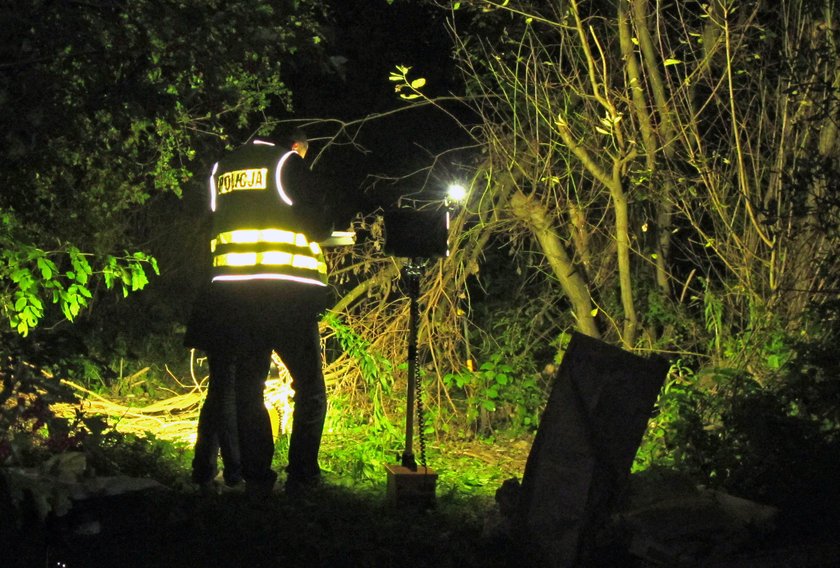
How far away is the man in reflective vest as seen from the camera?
6020mm

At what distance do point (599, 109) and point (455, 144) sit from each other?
7264 mm

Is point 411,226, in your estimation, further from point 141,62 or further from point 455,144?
point 455,144

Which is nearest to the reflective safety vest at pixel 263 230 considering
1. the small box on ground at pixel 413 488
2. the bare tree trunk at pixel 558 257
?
the small box on ground at pixel 413 488

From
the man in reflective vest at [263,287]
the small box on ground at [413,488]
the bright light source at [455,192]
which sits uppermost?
the bright light source at [455,192]

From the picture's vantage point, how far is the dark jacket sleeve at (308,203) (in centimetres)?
602

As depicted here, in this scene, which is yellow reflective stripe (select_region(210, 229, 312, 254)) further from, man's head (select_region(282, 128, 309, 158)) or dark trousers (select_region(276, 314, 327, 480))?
man's head (select_region(282, 128, 309, 158))

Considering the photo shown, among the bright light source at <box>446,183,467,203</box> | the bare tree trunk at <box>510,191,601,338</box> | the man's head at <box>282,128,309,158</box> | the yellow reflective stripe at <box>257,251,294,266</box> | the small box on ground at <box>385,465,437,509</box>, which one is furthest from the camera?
the bare tree trunk at <box>510,191,601,338</box>

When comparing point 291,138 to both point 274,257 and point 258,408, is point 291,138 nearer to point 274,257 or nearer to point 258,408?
point 274,257

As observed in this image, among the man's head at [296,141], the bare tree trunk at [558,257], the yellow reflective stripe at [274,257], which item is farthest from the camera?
the bare tree trunk at [558,257]

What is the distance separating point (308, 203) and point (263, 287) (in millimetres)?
508

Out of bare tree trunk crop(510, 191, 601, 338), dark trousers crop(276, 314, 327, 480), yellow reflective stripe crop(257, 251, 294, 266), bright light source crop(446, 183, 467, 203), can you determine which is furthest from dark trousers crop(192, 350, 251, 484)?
bare tree trunk crop(510, 191, 601, 338)

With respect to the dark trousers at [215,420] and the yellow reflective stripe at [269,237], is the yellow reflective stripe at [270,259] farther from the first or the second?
the dark trousers at [215,420]

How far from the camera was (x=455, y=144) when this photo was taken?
51.2 feet

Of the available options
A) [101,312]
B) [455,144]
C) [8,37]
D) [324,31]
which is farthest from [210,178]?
[455,144]
